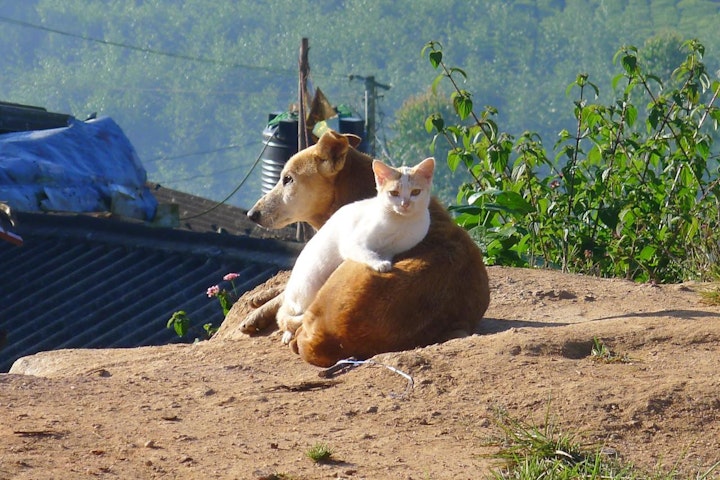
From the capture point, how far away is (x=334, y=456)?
13.1 ft

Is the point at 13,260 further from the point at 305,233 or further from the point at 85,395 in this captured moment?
the point at 85,395

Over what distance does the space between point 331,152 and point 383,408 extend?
1.95 meters

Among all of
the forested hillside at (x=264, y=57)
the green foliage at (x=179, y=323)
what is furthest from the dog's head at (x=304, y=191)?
the forested hillside at (x=264, y=57)

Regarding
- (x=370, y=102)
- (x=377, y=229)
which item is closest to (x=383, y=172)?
(x=377, y=229)

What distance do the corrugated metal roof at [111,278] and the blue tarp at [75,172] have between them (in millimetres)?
420

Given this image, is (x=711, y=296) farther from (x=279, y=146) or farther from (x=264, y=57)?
(x=264, y=57)

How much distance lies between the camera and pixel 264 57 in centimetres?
8431

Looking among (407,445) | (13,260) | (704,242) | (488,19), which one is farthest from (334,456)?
(488,19)

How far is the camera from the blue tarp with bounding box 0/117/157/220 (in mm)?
12922

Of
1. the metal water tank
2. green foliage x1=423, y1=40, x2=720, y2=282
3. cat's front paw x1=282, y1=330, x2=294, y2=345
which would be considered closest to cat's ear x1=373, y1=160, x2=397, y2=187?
cat's front paw x1=282, y1=330, x2=294, y2=345

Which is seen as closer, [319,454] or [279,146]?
[319,454]

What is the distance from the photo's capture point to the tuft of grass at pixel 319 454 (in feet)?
12.9

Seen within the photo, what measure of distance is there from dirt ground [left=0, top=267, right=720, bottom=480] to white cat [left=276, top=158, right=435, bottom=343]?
17.1 inches

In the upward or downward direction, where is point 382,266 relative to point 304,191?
downward
